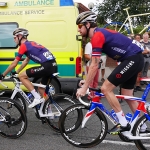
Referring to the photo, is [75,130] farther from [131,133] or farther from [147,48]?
[147,48]

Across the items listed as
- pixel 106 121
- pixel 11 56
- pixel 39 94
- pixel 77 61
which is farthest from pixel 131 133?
pixel 11 56

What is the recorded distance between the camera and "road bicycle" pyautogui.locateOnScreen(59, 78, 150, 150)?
373 centimetres

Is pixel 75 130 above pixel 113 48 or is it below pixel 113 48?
below

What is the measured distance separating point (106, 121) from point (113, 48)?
99cm

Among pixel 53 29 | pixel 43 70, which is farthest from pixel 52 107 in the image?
pixel 53 29

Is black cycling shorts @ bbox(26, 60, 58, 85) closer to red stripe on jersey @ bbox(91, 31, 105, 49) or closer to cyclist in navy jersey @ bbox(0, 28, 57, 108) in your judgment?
cyclist in navy jersey @ bbox(0, 28, 57, 108)

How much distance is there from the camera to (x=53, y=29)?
6.79 meters

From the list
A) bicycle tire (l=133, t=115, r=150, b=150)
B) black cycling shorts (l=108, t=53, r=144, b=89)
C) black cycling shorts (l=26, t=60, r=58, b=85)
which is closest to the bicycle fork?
black cycling shorts (l=108, t=53, r=144, b=89)

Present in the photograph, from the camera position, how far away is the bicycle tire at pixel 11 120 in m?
4.52

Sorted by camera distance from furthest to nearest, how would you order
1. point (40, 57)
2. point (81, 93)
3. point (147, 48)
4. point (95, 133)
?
point (147, 48) → point (40, 57) → point (95, 133) → point (81, 93)

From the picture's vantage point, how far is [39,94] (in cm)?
491

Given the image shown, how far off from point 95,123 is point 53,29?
10.9ft

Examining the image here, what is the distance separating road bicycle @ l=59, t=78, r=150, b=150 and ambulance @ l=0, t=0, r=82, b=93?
2.56 meters

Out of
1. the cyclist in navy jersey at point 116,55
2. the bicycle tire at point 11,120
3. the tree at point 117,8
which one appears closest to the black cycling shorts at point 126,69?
the cyclist in navy jersey at point 116,55
